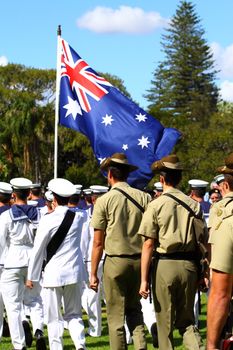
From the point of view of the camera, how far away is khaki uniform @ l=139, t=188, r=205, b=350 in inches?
279

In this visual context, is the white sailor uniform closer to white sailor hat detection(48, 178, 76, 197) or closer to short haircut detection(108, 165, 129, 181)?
white sailor hat detection(48, 178, 76, 197)

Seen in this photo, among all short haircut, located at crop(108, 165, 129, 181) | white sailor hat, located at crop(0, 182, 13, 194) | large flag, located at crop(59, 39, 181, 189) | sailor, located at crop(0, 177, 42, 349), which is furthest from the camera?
large flag, located at crop(59, 39, 181, 189)

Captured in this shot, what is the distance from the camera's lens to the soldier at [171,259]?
7.07 m

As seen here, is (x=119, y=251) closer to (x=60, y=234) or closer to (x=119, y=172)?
(x=119, y=172)

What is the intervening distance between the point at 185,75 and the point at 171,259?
67180 mm

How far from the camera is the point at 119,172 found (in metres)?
7.93

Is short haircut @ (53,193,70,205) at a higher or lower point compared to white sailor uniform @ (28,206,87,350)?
higher

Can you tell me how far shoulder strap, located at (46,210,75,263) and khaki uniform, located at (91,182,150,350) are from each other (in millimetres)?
581

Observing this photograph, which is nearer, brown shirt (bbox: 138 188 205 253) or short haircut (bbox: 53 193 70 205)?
brown shirt (bbox: 138 188 205 253)

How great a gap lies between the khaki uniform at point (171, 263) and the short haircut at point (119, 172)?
853mm

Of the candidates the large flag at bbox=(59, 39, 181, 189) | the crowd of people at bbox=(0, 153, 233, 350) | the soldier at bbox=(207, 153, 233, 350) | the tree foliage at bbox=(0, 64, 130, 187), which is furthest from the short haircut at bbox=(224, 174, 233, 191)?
the tree foliage at bbox=(0, 64, 130, 187)

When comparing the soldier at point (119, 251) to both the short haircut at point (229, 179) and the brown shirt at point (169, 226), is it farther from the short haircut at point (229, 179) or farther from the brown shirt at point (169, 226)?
the short haircut at point (229, 179)

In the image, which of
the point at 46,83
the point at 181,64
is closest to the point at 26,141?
the point at 46,83

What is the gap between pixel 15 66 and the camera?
2810 inches
